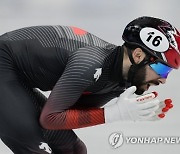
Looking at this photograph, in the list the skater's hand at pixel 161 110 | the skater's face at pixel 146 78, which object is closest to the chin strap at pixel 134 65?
the skater's face at pixel 146 78

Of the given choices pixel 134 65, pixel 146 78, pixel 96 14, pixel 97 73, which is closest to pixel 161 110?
pixel 146 78

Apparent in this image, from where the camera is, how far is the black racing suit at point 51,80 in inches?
115

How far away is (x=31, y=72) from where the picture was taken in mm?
3156

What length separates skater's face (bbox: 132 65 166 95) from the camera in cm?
301

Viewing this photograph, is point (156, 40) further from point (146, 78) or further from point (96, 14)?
point (96, 14)

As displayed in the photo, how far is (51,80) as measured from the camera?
3152 mm

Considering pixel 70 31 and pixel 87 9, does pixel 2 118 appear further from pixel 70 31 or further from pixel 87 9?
pixel 87 9

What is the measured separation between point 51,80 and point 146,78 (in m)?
0.55

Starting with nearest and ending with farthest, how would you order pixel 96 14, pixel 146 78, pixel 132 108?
pixel 132 108 < pixel 146 78 < pixel 96 14

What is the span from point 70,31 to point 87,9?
3956mm

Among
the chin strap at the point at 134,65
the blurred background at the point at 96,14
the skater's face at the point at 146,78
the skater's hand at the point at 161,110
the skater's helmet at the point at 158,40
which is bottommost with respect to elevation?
the blurred background at the point at 96,14

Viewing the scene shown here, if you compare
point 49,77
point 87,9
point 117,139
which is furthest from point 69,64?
point 87,9

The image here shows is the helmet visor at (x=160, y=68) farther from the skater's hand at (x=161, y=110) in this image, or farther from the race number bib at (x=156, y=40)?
the skater's hand at (x=161, y=110)

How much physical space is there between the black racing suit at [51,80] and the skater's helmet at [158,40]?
0.14 meters
